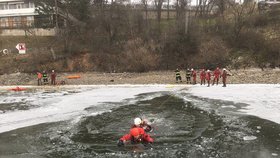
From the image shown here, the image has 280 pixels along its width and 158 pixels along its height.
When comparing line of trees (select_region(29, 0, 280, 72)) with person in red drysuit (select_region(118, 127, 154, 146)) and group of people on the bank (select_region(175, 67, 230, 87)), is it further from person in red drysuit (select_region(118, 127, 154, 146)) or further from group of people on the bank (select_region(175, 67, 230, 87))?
person in red drysuit (select_region(118, 127, 154, 146))

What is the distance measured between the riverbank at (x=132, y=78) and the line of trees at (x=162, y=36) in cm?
270

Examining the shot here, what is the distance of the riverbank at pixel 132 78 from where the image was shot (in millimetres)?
26297

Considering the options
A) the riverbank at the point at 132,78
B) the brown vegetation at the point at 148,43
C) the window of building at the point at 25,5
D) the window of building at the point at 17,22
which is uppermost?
the window of building at the point at 25,5

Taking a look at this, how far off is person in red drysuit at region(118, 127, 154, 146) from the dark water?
21 cm

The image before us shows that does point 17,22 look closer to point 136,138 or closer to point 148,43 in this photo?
point 148,43

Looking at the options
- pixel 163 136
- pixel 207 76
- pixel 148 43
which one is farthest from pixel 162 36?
pixel 163 136

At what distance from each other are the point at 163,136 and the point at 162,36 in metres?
27.0

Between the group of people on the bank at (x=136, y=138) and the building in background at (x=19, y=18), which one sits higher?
the building in background at (x=19, y=18)

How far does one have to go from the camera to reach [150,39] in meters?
38.5

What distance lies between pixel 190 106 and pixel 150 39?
21.8 m

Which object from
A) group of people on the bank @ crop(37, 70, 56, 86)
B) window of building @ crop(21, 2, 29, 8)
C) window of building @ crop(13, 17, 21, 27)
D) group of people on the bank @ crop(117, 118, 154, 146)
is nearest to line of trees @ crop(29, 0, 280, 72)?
group of people on the bank @ crop(37, 70, 56, 86)

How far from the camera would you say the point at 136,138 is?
460 inches

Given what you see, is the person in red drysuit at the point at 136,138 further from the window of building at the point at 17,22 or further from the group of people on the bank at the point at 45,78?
the window of building at the point at 17,22

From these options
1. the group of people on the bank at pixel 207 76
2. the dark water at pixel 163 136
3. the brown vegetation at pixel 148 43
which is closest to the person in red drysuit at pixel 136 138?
the dark water at pixel 163 136
